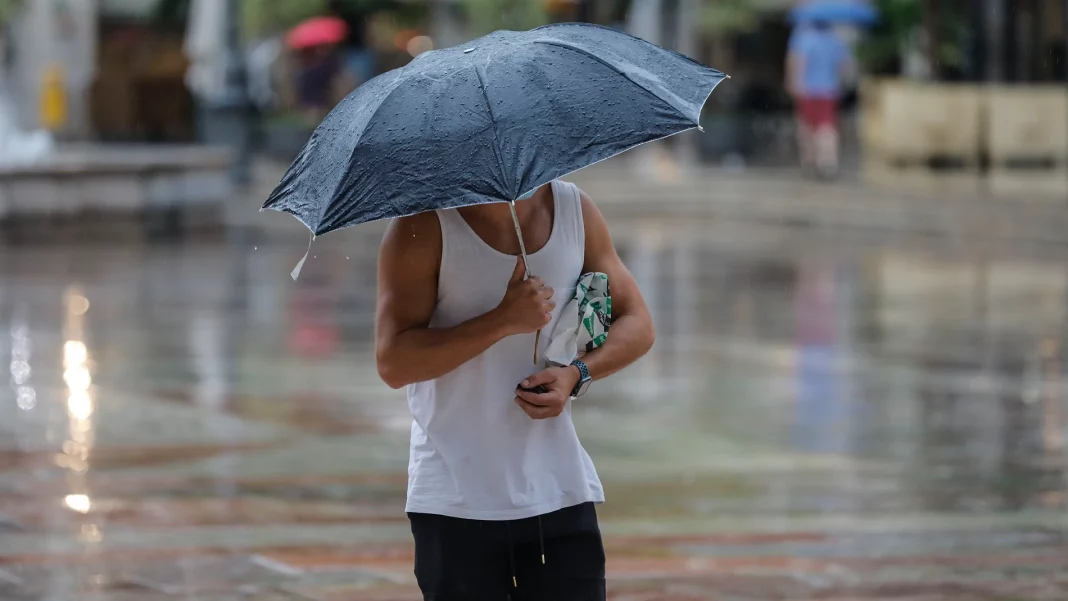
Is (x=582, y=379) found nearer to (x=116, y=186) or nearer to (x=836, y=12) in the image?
(x=116, y=186)

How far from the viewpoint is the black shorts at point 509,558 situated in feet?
11.6


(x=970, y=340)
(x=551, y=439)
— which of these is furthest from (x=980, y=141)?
(x=551, y=439)

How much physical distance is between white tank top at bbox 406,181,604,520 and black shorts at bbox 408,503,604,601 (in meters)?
0.03

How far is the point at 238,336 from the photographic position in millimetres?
11242

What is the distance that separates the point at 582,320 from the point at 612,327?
0.49 feet

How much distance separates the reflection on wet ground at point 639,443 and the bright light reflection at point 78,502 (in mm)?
18

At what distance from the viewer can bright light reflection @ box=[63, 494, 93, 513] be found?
674 cm

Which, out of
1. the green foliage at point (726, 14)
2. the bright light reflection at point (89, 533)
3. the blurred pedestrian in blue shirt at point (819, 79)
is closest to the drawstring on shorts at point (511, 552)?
the bright light reflection at point (89, 533)

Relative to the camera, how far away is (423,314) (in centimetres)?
359

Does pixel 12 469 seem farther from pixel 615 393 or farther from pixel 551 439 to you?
pixel 551 439

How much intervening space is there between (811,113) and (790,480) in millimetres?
15197

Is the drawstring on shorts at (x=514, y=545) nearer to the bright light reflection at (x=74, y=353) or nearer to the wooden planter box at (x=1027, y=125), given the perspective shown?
the bright light reflection at (x=74, y=353)

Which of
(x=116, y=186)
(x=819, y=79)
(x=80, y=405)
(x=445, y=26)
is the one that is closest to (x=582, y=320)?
(x=80, y=405)

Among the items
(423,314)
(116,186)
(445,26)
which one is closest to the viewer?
(423,314)
